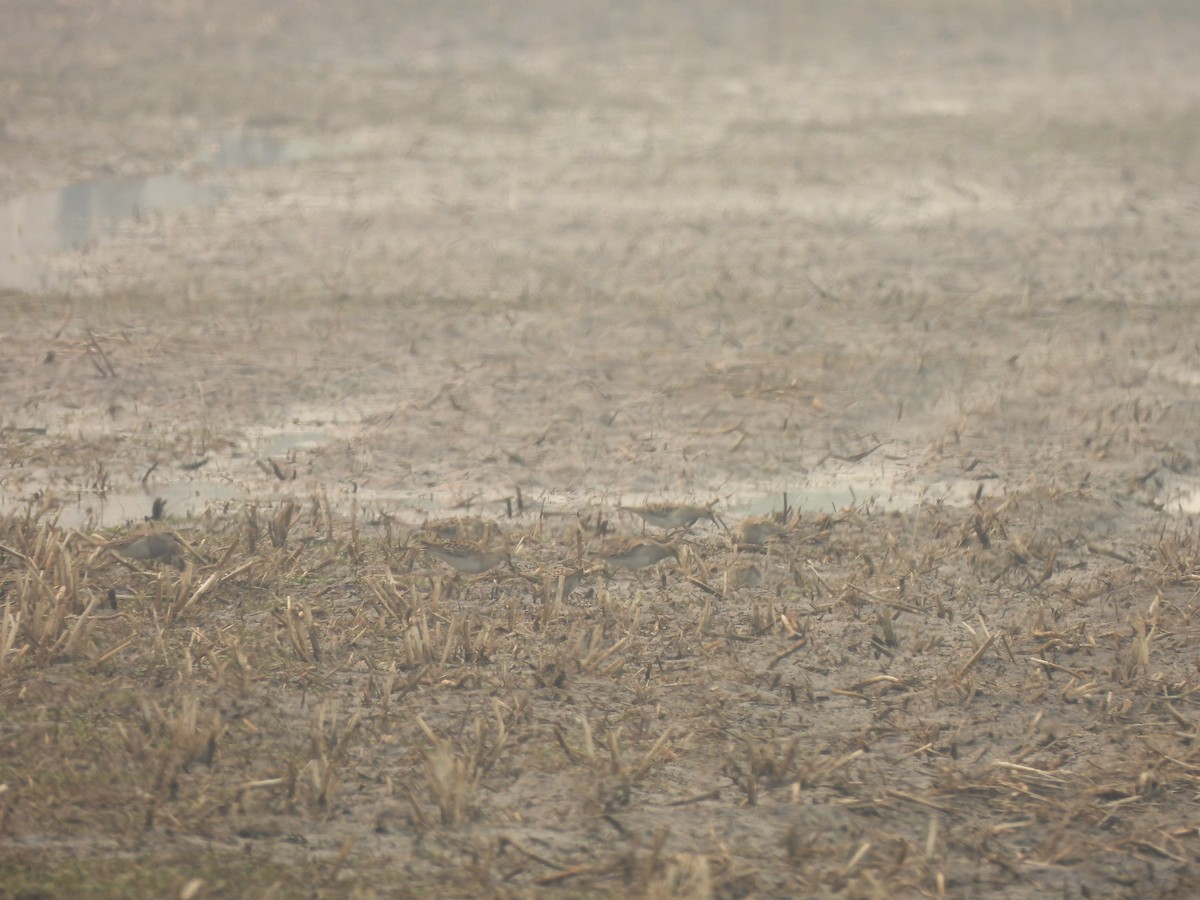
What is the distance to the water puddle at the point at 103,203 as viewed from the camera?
7328mm

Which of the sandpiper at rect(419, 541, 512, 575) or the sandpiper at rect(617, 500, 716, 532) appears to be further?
the sandpiper at rect(617, 500, 716, 532)

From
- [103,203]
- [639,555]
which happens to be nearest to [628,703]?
[639,555]

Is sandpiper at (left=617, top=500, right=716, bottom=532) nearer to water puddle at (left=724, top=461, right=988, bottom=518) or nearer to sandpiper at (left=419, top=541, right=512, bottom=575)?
water puddle at (left=724, top=461, right=988, bottom=518)

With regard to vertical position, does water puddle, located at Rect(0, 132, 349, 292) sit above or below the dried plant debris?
above

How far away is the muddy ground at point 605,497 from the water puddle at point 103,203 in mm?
75

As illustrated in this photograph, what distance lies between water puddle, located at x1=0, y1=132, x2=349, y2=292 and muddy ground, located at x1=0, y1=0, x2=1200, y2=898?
7cm

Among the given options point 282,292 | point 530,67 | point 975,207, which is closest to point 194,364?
point 282,292

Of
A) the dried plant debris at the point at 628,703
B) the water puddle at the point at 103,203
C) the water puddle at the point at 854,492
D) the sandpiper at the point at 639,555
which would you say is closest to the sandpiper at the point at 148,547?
the dried plant debris at the point at 628,703

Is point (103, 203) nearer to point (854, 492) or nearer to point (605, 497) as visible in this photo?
point (605, 497)

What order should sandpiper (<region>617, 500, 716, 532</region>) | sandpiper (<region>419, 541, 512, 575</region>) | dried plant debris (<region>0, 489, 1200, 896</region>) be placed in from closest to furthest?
dried plant debris (<region>0, 489, 1200, 896</region>) → sandpiper (<region>419, 541, 512, 575</region>) → sandpiper (<region>617, 500, 716, 532</region>)

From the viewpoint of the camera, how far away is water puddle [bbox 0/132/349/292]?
7.33 m

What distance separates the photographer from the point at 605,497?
4.95m

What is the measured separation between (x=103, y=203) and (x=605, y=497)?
463 cm

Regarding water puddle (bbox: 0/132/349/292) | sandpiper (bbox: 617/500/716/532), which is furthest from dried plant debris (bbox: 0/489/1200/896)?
water puddle (bbox: 0/132/349/292)
